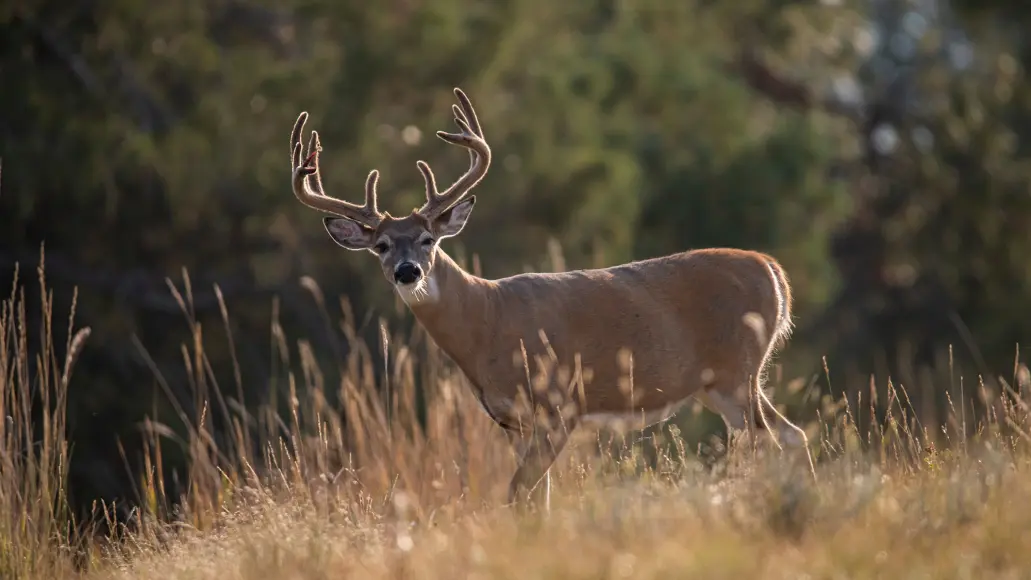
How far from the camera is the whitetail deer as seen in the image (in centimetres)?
695

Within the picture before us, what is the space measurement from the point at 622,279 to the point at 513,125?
6.90 m

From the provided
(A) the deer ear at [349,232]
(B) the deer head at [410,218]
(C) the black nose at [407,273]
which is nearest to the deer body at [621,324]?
(B) the deer head at [410,218]

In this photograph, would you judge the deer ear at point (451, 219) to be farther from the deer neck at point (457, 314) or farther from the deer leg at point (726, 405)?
the deer leg at point (726, 405)

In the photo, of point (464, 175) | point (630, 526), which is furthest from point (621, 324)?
point (630, 526)

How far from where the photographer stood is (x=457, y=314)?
707 centimetres

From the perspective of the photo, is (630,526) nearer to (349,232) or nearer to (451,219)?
(451,219)

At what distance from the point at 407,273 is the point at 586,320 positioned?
3.07 ft

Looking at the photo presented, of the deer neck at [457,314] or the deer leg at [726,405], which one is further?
the deer leg at [726,405]

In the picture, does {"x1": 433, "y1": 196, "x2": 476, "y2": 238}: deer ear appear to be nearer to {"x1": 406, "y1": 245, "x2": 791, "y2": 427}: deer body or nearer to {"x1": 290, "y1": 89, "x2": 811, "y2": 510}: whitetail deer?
{"x1": 290, "y1": 89, "x2": 811, "y2": 510}: whitetail deer

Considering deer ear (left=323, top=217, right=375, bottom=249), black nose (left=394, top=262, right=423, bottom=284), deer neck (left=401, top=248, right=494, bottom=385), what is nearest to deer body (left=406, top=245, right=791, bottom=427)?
deer neck (left=401, top=248, right=494, bottom=385)

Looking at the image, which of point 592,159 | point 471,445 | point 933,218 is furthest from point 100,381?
point 933,218

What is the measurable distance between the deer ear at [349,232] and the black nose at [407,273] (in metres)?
0.69

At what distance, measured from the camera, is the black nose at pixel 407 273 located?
679 cm

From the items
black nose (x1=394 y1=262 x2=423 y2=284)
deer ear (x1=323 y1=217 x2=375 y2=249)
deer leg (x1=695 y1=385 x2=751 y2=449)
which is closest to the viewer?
black nose (x1=394 y1=262 x2=423 y2=284)
